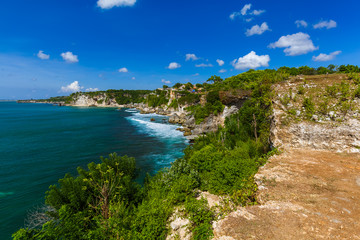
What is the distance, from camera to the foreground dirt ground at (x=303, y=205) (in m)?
5.02

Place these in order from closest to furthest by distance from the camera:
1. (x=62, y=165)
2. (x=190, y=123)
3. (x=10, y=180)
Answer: (x=10, y=180), (x=62, y=165), (x=190, y=123)

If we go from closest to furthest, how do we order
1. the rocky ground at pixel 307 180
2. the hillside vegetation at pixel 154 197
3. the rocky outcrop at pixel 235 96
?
the rocky ground at pixel 307 180
the hillside vegetation at pixel 154 197
the rocky outcrop at pixel 235 96

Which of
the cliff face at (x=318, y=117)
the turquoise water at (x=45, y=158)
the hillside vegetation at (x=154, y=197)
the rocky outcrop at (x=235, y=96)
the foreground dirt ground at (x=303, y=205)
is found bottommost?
the turquoise water at (x=45, y=158)

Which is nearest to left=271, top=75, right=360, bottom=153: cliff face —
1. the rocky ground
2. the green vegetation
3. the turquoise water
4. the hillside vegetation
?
the rocky ground

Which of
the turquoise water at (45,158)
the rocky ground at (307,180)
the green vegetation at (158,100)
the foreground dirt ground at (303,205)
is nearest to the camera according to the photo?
the foreground dirt ground at (303,205)

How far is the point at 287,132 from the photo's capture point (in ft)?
38.2

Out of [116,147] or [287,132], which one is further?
[116,147]

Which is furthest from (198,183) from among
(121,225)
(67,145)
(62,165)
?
(67,145)

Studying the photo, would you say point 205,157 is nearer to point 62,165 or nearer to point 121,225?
point 121,225

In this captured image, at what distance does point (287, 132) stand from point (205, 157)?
23.3 ft

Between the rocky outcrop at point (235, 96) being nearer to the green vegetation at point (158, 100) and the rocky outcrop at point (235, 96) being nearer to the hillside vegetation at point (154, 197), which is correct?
the hillside vegetation at point (154, 197)

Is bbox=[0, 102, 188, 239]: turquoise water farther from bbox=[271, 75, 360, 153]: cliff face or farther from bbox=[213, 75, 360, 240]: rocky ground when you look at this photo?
bbox=[271, 75, 360, 153]: cliff face

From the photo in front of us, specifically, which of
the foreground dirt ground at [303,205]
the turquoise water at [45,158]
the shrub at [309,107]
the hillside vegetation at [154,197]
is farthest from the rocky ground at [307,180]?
the turquoise water at [45,158]

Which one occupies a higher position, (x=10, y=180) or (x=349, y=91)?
(x=349, y=91)
